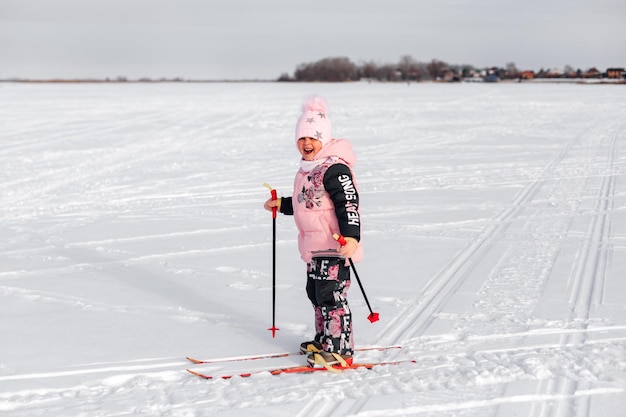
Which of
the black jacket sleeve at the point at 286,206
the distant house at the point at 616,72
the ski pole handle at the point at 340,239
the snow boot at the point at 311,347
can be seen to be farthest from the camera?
the distant house at the point at 616,72

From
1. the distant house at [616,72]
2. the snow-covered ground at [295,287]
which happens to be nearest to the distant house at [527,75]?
the distant house at [616,72]

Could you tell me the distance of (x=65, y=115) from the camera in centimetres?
2412

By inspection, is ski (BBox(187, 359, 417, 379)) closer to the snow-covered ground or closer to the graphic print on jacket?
the snow-covered ground

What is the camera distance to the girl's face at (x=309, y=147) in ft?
12.8

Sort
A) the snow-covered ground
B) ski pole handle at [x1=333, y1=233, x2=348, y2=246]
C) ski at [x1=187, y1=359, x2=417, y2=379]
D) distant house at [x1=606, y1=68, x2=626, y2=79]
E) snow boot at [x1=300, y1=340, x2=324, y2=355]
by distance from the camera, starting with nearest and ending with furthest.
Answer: the snow-covered ground < ski pole handle at [x1=333, y1=233, x2=348, y2=246] < ski at [x1=187, y1=359, x2=417, y2=379] < snow boot at [x1=300, y1=340, x2=324, y2=355] < distant house at [x1=606, y1=68, x2=626, y2=79]

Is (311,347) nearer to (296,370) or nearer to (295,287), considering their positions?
(296,370)

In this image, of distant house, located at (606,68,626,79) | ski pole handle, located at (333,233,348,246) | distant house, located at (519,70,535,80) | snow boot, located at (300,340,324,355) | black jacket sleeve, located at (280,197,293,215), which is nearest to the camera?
ski pole handle, located at (333,233,348,246)

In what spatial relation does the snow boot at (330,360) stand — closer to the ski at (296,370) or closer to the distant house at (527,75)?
the ski at (296,370)

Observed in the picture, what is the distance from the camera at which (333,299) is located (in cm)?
393

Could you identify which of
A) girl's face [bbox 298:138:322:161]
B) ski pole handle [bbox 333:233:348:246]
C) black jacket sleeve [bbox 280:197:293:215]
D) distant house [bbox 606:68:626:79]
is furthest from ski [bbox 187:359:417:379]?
distant house [bbox 606:68:626:79]

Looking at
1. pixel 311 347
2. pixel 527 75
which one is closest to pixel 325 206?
pixel 311 347

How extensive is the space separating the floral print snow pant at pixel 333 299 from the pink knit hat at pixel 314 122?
67 centimetres

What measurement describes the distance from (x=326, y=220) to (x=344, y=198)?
18 cm

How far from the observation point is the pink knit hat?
387cm
